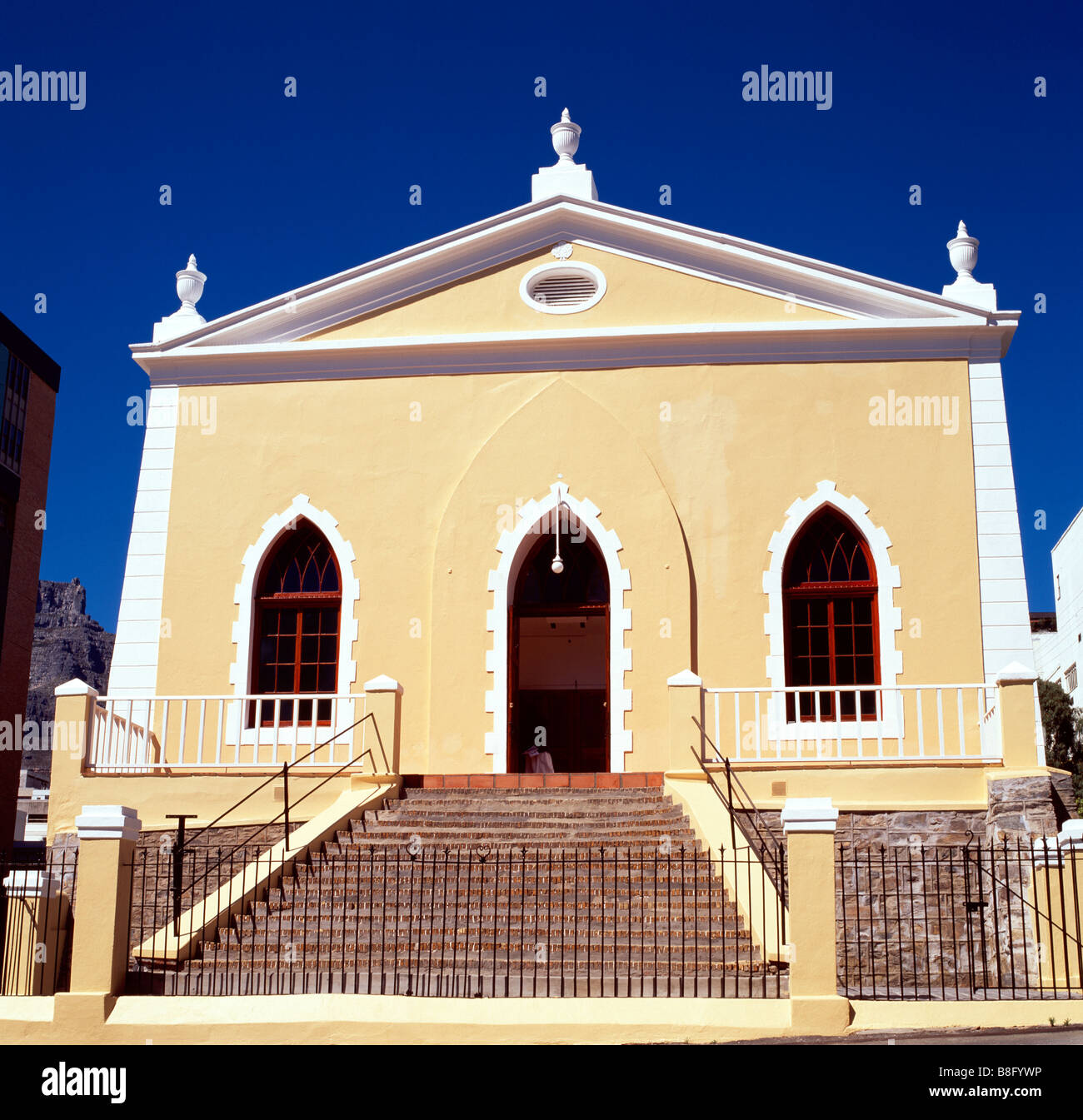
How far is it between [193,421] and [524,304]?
168 inches

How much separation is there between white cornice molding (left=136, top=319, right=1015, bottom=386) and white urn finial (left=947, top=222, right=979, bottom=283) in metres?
0.99

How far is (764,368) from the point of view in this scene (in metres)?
16.2

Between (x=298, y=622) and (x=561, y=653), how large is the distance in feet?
17.6

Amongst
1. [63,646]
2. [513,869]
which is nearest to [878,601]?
[513,869]

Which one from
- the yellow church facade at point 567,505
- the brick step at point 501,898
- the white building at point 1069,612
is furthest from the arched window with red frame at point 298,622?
the white building at point 1069,612

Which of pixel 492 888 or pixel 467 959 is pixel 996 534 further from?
pixel 467 959

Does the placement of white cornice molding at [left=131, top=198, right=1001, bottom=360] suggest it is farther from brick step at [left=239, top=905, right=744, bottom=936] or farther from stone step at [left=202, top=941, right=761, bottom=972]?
stone step at [left=202, top=941, right=761, bottom=972]

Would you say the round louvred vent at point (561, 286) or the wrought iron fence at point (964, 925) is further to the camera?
the round louvred vent at point (561, 286)

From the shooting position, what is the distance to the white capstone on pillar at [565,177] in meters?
17.4

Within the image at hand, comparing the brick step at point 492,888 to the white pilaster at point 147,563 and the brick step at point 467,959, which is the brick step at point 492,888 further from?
the white pilaster at point 147,563

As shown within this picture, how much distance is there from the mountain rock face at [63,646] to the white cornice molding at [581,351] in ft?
182

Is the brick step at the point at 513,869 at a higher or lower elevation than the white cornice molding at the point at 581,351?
lower

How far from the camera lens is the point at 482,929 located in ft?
35.6
